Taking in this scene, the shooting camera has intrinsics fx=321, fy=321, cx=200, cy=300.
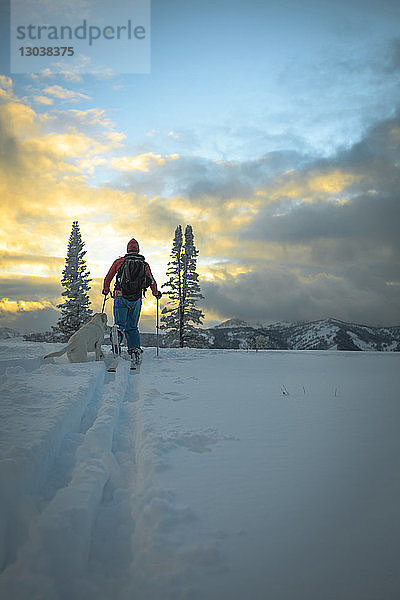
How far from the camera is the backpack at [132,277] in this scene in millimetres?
7969

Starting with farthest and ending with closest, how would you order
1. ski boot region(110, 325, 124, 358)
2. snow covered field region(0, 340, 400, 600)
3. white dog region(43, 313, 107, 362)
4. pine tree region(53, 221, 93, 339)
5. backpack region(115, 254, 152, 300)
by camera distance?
pine tree region(53, 221, 93, 339), ski boot region(110, 325, 124, 358), backpack region(115, 254, 152, 300), white dog region(43, 313, 107, 362), snow covered field region(0, 340, 400, 600)

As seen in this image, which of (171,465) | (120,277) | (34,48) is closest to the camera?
(171,465)

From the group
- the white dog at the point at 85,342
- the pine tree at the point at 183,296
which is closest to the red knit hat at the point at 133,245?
the white dog at the point at 85,342

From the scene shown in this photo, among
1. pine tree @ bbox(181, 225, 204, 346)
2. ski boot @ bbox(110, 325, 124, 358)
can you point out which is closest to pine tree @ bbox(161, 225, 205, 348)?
pine tree @ bbox(181, 225, 204, 346)

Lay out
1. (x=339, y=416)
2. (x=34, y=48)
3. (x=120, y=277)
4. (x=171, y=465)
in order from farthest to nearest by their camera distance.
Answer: (x=120, y=277) → (x=34, y=48) → (x=339, y=416) → (x=171, y=465)

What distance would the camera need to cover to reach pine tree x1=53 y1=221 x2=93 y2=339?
26.0m

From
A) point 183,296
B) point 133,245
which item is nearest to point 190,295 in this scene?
point 183,296

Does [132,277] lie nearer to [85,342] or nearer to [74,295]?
[85,342]

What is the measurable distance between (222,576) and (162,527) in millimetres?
435

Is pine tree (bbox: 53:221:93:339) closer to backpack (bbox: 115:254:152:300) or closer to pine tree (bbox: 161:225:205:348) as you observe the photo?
pine tree (bbox: 161:225:205:348)

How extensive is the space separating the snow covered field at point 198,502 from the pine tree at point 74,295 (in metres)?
23.7

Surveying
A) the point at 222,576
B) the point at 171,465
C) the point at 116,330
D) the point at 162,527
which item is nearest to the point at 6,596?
the point at 162,527

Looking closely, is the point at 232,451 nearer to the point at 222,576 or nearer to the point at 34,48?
the point at 222,576

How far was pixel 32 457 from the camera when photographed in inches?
86.9
